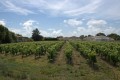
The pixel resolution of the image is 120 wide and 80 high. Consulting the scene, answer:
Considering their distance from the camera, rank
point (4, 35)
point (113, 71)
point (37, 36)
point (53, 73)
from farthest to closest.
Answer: point (37, 36) → point (4, 35) → point (113, 71) → point (53, 73)

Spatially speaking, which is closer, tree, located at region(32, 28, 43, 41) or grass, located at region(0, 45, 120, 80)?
grass, located at region(0, 45, 120, 80)

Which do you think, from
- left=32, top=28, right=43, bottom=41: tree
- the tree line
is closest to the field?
the tree line

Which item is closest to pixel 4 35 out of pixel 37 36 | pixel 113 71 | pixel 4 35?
pixel 4 35

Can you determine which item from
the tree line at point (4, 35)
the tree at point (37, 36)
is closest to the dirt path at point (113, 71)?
the tree line at point (4, 35)

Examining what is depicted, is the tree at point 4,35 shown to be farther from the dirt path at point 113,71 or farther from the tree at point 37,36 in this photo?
the dirt path at point 113,71

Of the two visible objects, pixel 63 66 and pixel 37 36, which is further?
pixel 37 36

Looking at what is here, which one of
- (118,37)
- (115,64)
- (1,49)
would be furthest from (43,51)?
(118,37)

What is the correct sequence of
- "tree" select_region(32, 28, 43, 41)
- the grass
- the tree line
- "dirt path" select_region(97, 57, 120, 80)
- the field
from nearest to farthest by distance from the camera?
the grass < the field < "dirt path" select_region(97, 57, 120, 80) < the tree line < "tree" select_region(32, 28, 43, 41)

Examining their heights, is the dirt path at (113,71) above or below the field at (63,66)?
below

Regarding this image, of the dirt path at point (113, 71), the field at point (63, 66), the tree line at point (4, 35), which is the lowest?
the dirt path at point (113, 71)

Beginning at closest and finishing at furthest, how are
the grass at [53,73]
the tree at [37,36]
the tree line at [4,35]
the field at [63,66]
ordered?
1. the grass at [53,73]
2. the field at [63,66]
3. the tree line at [4,35]
4. the tree at [37,36]

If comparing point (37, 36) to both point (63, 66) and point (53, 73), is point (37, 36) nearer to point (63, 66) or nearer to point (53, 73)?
point (63, 66)

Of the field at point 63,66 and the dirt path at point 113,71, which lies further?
the dirt path at point 113,71

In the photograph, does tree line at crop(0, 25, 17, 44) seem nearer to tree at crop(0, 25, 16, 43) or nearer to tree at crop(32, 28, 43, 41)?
tree at crop(0, 25, 16, 43)
